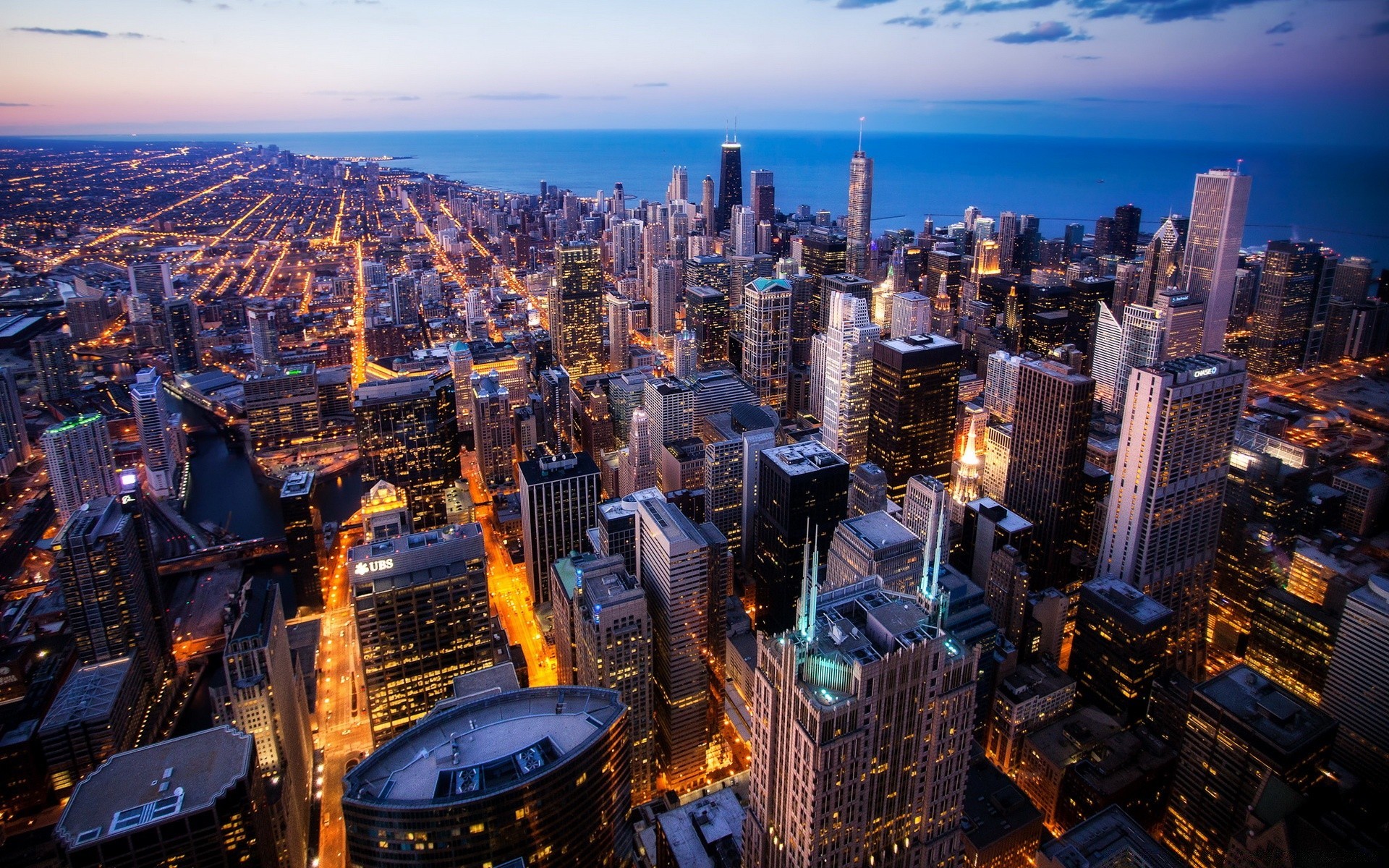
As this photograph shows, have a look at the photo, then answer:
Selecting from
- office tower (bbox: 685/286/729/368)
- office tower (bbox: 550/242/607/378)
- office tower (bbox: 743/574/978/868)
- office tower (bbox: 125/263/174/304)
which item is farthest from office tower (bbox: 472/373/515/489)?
office tower (bbox: 743/574/978/868)

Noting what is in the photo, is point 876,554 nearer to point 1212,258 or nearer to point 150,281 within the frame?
point 1212,258

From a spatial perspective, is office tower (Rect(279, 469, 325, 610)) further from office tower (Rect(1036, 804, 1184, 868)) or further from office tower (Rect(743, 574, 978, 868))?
office tower (Rect(1036, 804, 1184, 868))

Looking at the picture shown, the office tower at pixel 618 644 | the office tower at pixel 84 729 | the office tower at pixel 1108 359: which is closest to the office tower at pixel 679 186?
the office tower at pixel 1108 359

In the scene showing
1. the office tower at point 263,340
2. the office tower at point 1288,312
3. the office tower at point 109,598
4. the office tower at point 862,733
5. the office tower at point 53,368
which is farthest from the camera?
the office tower at point 263,340

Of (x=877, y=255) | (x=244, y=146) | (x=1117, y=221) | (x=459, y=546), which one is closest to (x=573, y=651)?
(x=459, y=546)

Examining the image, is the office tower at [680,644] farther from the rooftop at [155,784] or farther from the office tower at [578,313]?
the office tower at [578,313]

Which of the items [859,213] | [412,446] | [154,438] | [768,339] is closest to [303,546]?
[412,446]
